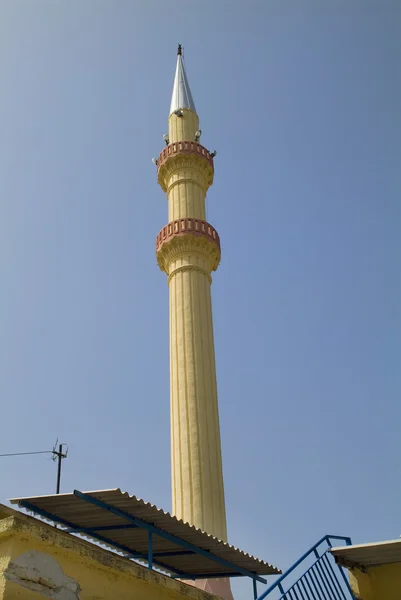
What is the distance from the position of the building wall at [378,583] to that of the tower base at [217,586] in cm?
540

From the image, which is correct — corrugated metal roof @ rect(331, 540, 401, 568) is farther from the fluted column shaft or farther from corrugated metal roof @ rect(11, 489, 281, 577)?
the fluted column shaft

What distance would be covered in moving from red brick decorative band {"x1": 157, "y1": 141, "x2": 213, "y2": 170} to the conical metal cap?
217 cm

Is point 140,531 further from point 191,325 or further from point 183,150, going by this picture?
point 183,150

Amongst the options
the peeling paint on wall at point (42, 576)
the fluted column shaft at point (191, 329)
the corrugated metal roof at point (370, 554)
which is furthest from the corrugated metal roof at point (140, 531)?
the fluted column shaft at point (191, 329)

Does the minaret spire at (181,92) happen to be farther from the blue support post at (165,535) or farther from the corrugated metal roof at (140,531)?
the blue support post at (165,535)

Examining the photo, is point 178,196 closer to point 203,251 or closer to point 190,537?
point 203,251

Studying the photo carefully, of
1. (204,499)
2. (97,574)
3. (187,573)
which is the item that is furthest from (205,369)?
(97,574)

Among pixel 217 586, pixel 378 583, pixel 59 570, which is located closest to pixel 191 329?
pixel 217 586

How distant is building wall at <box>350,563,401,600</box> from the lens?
857 cm

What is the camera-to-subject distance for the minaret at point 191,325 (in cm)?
1491

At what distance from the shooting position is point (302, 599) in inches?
331

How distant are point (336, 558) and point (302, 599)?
2.24 feet

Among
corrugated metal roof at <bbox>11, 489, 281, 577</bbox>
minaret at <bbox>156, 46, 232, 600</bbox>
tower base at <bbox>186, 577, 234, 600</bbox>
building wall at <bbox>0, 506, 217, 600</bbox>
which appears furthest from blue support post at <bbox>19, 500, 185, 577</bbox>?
minaret at <bbox>156, 46, 232, 600</bbox>

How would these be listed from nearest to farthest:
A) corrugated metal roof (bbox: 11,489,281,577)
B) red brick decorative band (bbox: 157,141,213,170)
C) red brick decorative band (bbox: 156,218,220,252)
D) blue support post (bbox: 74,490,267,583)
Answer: blue support post (bbox: 74,490,267,583) → corrugated metal roof (bbox: 11,489,281,577) → red brick decorative band (bbox: 156,218,220,252) → red brick decorative band (bbox: 157,141,213,170)
